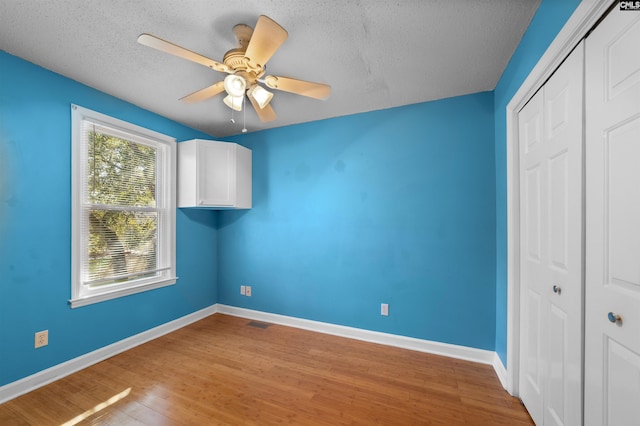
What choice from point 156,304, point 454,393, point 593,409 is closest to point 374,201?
point 454,393

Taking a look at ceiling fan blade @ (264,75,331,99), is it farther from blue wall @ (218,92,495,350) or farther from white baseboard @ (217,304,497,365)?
white baseboard @ (217,304,497,365)

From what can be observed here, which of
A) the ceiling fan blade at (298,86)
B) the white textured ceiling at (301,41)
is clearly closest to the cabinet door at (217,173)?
the white textured ceiling at (301,41)

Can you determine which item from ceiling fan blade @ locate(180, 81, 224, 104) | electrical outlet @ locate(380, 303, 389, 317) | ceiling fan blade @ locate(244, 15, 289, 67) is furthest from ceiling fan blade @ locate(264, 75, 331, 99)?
electrical outlet @ locate(380, 303, 389, 317)

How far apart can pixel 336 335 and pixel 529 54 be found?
9.49 feet

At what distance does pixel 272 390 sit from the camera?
1900mm

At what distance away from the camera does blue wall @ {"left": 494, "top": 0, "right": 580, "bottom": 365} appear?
1.27m

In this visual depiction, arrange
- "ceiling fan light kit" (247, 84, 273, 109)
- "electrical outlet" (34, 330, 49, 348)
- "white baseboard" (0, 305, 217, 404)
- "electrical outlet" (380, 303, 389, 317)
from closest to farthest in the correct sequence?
A: 1. "ceiling fan light kit" (247, 84, 273, 109)
2. "white baseboard" (0, 305, 217, 404)
3. "electrical outlet" (34, 330, 49, 348)
4. "electrical outlet" (380, 303, 389, 317)

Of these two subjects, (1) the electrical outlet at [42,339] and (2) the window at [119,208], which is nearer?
(1) the electrical outlet at [42,339]

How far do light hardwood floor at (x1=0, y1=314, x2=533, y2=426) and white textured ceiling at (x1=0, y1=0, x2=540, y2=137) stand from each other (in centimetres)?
248

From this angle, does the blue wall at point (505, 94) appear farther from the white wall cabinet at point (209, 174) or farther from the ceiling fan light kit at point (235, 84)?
the white wall cabinet at point (209, 174)

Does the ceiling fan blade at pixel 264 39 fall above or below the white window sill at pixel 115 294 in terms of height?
above

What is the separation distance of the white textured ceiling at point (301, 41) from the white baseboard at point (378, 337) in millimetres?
2404

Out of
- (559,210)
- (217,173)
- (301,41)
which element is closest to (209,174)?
(217,173)

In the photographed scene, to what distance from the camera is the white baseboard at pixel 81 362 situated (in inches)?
70.3
